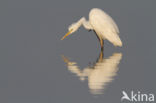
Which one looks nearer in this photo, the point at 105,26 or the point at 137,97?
the point at 137,97

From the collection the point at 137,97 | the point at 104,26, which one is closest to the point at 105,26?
the point at 104,26

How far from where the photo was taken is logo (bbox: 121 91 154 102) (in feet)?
46.2

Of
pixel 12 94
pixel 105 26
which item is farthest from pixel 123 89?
pixel 105 26

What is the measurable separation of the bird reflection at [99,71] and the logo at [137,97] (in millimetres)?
638

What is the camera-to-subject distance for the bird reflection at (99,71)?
51.5 ft

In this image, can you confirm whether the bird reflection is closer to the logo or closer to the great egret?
the logo

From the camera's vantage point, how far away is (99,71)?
1784 cm

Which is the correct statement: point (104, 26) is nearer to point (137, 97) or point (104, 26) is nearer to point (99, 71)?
point (99, 71)

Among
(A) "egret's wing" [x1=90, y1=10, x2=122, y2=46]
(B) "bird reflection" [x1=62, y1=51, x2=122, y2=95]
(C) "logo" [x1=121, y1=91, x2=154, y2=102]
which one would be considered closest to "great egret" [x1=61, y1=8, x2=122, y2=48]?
(A) "egret's wing" [x1=90, y1=10, x2=122, y2=46]

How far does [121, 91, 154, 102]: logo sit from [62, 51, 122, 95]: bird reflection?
64 cm

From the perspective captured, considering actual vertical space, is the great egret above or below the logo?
above

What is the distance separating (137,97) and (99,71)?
3.61 meters

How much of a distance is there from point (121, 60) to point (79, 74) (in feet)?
9.80

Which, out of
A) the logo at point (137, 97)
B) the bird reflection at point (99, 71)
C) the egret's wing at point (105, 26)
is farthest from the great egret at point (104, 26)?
the logo at point (137, 97)
